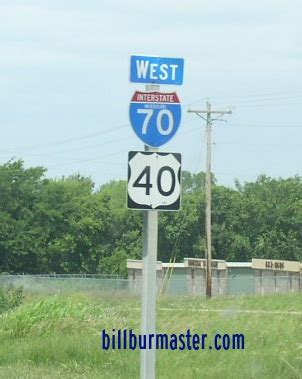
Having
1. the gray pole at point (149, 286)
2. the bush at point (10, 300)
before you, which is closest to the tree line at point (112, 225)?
the bush at point (10, 300)

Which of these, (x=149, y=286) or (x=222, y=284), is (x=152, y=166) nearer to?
(x=149, y=286)

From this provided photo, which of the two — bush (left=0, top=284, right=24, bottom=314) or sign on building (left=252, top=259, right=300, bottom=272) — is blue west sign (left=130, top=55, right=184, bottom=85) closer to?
bush (left=0, top=284, right=24, bottom=314)

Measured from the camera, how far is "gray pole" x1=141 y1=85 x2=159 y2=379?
7.91 m

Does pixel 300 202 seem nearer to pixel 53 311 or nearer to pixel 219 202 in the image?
pixel 219 202

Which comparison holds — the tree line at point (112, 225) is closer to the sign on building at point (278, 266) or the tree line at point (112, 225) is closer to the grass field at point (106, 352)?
the sign on building at point (278, 266)

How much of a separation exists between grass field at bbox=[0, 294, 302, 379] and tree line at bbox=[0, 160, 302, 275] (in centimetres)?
5491

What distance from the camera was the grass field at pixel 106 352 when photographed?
447 inches

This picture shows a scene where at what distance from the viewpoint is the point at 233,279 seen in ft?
223

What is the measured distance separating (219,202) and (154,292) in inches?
3253

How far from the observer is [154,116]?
8039mm

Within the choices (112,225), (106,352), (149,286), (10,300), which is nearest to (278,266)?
(112,225)

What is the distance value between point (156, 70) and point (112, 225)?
8015 centimetres

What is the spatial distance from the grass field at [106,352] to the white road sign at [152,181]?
3.79 meters

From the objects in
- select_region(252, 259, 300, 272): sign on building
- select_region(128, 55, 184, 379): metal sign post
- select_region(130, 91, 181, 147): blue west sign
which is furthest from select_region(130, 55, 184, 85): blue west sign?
select_region(252, 259, 300, 272): sign on building
